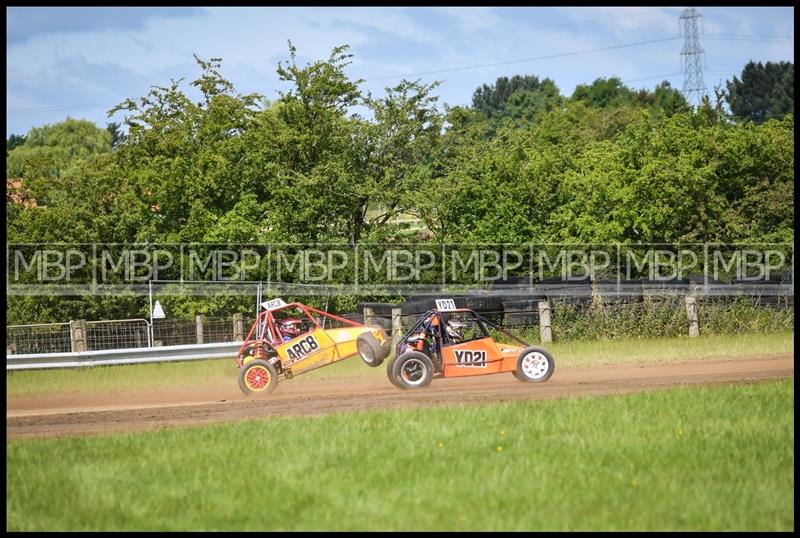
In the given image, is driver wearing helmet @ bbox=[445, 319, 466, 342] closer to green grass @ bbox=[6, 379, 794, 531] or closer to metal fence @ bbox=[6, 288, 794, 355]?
green grass @ bbox=[6, 379, 794, 531]

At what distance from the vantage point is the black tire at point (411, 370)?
1686 centimetres

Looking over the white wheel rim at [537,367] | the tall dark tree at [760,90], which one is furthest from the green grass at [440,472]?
the tall dark tree at [760,90]

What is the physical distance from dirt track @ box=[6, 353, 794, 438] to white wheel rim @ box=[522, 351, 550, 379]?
0.69 feet

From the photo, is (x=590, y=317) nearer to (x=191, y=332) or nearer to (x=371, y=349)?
(x=371, y=349)

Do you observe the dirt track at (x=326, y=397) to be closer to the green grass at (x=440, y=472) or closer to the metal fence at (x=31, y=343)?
the green grass at (x=440, y=472)

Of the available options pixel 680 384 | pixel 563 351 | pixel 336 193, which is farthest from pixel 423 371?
pixel 336 193

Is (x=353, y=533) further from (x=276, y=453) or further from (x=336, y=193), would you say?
(x=336, y=193)

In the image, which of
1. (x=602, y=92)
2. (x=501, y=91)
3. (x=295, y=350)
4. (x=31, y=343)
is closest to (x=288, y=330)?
(x=295, y=350)

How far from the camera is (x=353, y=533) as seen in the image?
8586 millimetres

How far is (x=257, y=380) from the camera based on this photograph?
17766 millimetres

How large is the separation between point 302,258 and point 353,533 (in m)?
23.6

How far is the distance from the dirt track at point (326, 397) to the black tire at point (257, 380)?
0.20 meters

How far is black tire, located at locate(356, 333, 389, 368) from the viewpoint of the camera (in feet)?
57.6

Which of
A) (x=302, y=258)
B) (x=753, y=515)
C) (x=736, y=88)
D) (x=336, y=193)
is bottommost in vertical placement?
(x=753, y=515)
